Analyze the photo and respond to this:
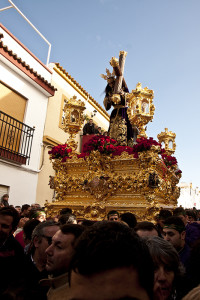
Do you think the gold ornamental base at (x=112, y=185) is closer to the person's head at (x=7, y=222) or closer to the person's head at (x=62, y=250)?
the person's head at (x=7, y=222)

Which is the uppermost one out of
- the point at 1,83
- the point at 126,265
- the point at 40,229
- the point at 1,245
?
the point at 1,83

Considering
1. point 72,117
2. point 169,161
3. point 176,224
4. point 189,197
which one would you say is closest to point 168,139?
point 169,161

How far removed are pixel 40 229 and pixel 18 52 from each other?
8.43m

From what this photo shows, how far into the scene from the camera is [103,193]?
6180 millimetres

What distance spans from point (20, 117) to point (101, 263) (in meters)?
9.36

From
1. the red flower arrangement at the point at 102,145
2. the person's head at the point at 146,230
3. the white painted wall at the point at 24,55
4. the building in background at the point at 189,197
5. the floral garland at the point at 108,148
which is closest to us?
the person's head at the point at 146,230

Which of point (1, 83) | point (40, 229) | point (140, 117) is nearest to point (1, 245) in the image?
point (40, 229)

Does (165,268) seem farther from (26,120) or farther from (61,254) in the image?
(26,120)

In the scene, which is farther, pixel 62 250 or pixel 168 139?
pixel 168 139

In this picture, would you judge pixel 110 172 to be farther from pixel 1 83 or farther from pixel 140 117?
pixel 1 83

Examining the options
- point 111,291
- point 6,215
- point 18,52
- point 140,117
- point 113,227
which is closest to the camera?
point 111,291

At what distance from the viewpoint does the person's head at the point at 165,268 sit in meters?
1.72

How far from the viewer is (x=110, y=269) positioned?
0.79 meters

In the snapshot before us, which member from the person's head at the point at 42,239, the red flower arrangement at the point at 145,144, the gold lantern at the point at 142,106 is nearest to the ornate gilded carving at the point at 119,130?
the gold lantern at the point at 142,106
